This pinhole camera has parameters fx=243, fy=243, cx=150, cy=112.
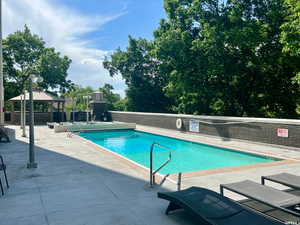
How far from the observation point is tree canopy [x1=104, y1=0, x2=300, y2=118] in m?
14.5

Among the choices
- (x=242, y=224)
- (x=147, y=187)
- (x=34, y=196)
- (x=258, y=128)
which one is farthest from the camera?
(x=258, y=128)

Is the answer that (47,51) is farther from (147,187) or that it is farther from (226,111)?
(147,187)

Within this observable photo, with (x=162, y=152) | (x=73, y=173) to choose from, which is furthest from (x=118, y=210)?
(x=162, y=152)

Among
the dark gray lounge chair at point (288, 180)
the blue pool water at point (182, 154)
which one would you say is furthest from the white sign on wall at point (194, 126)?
the dark gray lounge chair at point (288, 180)

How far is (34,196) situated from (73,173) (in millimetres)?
1585

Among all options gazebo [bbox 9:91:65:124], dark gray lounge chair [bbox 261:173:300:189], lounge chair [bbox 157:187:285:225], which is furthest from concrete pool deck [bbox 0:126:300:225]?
gazebo [bbox 9:91:65:124]

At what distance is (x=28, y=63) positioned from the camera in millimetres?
27797

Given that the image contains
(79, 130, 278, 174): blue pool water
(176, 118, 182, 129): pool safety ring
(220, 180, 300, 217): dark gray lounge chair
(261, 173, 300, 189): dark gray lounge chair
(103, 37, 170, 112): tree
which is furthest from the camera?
(103, 37, 170, 112): tree


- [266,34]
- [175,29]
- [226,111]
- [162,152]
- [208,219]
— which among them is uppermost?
[175,29]

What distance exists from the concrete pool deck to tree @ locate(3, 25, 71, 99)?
20.4 metres

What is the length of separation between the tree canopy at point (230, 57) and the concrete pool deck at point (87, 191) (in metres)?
9.06

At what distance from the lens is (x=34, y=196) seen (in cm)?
458

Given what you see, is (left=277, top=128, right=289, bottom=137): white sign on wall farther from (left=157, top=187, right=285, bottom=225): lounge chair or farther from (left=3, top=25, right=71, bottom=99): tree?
(left=3, top=25, right=71, bottom=99): tree

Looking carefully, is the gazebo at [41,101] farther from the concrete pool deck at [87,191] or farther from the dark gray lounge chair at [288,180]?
the dark gray lounge chair at [288,180]
